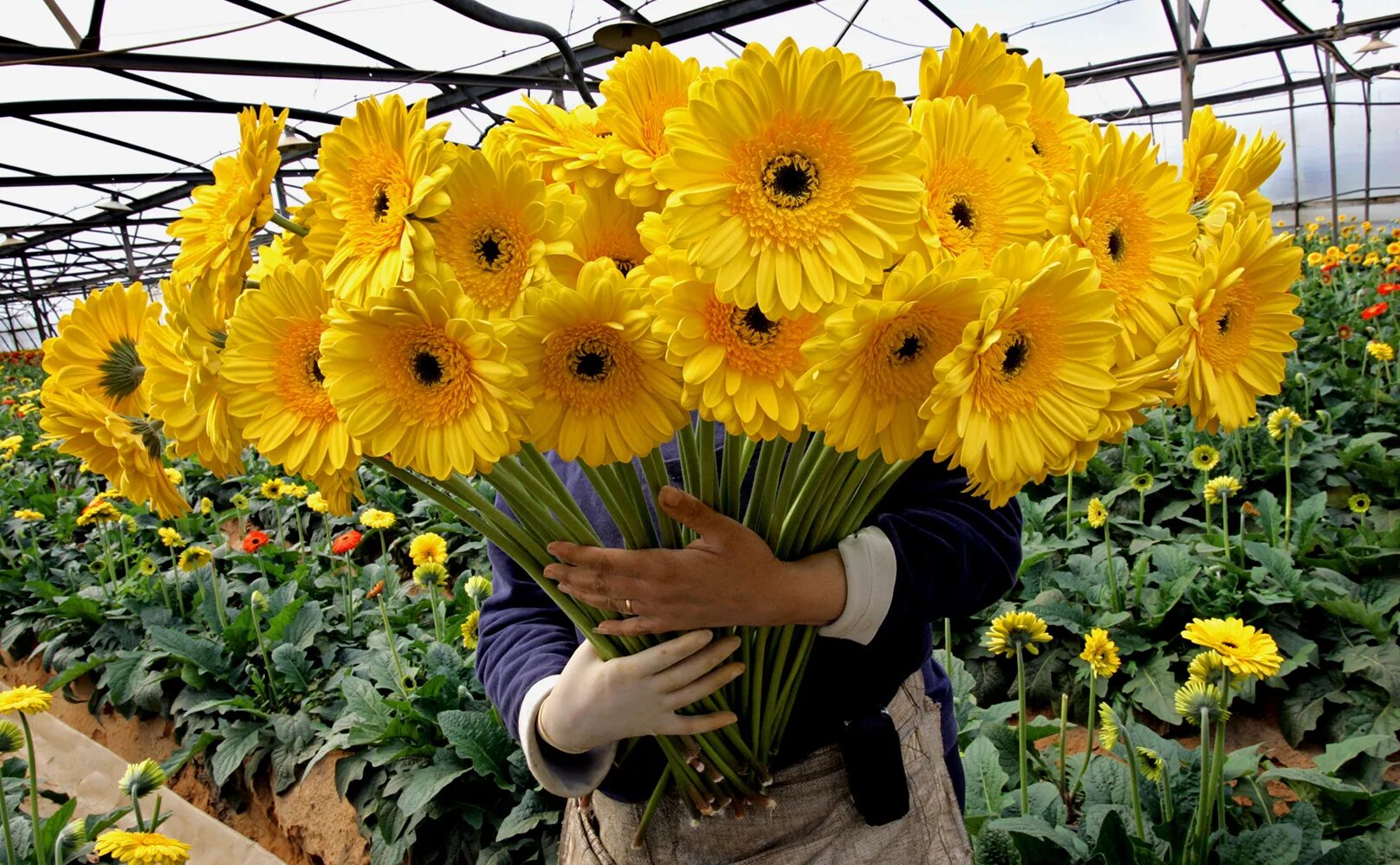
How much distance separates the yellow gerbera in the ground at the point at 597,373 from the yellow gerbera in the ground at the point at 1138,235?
25 centimetres

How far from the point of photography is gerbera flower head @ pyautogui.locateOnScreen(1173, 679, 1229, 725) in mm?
1316

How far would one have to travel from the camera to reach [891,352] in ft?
1.59

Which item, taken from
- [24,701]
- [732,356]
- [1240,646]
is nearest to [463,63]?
[24,701]

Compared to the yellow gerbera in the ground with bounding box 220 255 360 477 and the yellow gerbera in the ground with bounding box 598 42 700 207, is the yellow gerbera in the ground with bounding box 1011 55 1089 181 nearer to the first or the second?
the yellow gerbera in the ground with bounding box 598 42 700 207

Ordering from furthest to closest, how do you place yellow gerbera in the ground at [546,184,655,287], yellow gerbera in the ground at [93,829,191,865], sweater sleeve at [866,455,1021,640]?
yellow gerbera in the ground at [93,829,191,865], sweater sleeve at [866,455,1021,640], yellow gerbera in the ground at [546,184,655,287]

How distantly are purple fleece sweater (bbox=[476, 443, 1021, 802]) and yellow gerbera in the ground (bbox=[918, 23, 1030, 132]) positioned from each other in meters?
0.38

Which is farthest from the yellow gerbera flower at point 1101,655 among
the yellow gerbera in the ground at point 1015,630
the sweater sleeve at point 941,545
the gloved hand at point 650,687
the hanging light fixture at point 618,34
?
the hanging light fixture at point 618,34

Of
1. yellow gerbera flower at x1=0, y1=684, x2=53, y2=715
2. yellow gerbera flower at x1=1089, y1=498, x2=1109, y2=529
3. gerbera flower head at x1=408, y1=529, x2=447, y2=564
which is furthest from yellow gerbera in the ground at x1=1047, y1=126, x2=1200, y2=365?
yellow gerbera flower at x1=1089, y1=498, x2=1109, y2=529

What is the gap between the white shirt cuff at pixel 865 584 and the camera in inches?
29.2

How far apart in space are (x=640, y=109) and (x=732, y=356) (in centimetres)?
20

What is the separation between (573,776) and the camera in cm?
94

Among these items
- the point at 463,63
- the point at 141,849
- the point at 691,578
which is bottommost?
the point at 141,849

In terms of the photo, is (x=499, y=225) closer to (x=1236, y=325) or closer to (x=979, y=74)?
(x=979, y=74)

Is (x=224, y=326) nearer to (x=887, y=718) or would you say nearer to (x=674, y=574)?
(x=674, y=574)
